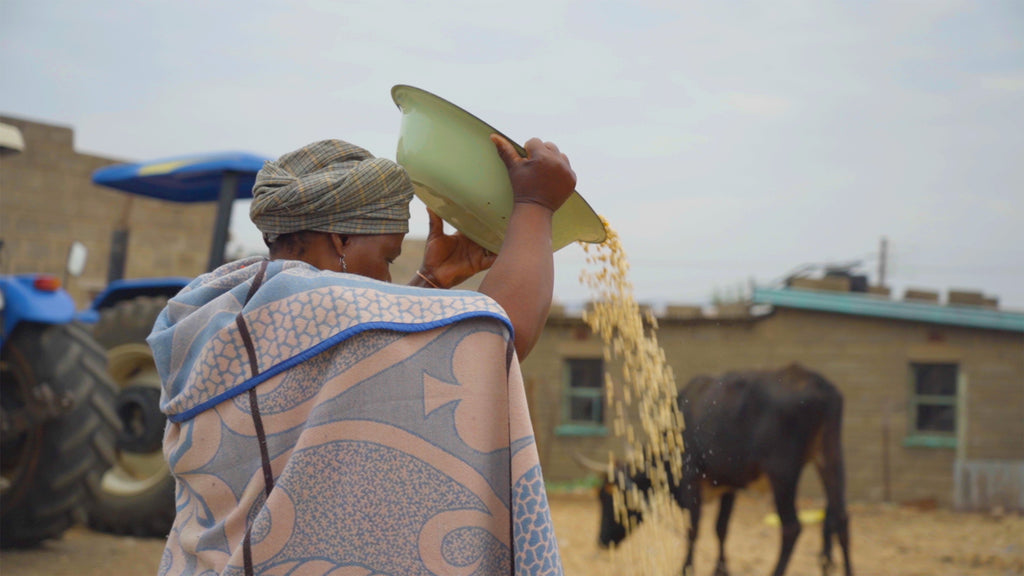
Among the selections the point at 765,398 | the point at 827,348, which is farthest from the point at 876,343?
the point at 765,398

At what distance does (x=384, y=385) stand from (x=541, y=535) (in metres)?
0.29

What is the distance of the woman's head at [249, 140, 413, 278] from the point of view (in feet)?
4.17

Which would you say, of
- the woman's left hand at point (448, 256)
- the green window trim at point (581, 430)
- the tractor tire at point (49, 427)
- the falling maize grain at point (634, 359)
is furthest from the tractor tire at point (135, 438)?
the green window trim at point (581, 430)

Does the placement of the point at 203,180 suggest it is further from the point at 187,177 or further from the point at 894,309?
the point at 894,309

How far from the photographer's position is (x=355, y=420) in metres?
1.18

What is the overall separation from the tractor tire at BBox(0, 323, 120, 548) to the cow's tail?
15.9ft

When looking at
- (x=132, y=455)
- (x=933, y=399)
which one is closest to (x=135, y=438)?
(x=132, y=455)

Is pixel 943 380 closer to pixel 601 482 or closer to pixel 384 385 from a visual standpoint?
pixel 601 482

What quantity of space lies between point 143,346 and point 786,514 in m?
4.60

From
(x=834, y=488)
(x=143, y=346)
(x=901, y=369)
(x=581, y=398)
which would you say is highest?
(x=143, y=346)

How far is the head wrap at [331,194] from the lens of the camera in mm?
1269

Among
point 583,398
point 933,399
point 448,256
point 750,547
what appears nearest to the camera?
point 448,256

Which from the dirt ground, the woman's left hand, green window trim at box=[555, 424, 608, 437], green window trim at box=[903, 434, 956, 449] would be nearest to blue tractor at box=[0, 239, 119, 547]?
the dirt ground

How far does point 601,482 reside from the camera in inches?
290
